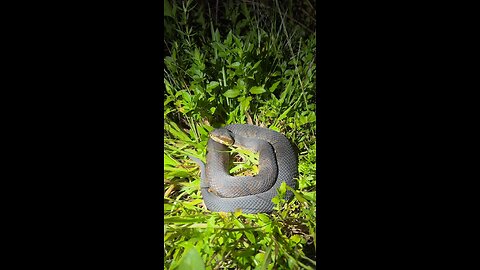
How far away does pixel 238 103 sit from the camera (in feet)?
3.40

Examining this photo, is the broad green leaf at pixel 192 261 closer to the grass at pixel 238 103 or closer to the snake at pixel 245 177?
the grass at pixel 238 103

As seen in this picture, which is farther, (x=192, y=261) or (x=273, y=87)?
(x=273, y=87)

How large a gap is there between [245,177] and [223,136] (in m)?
0.12

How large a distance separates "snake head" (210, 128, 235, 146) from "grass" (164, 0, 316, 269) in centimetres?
2

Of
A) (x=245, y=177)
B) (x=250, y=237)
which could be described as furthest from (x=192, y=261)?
(x=245, y=177)

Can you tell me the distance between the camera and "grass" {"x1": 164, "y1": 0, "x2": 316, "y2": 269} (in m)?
0.95

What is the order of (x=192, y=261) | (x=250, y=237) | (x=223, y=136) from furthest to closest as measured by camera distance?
(x=223, y=136), (x=250, y=237), (x=192, y=261)

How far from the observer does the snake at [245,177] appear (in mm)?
1040

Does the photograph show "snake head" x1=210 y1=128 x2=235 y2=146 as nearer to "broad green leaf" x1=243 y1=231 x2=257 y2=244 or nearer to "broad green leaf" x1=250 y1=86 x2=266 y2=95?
"broad green leaf" x1=250 y1=86 x2=266 y2=95

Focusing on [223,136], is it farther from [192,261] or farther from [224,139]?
[192,261]

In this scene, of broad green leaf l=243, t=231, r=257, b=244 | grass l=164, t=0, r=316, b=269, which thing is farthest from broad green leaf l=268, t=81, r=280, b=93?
broad green leaf l=243, t=231, r=257, b=244

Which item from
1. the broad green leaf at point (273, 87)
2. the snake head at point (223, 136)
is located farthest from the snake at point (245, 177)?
the broad green leaf at point (273, 87)
